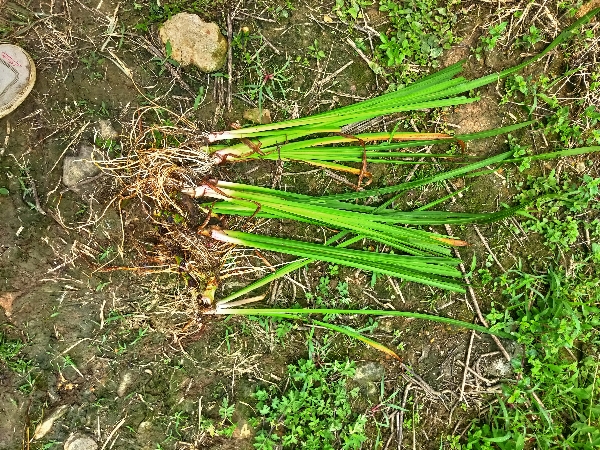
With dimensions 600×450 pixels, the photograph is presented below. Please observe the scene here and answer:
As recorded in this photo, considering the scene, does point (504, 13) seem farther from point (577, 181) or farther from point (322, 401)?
point (322, 401)

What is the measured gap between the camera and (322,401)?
2.21 metres

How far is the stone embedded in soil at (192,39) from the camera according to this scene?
6.98ft

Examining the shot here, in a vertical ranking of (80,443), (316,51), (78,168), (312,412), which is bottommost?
(80,443)

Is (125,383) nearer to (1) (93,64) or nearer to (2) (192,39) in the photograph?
(1) (93,64)

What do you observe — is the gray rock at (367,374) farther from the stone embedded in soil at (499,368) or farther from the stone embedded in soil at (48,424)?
the stone embedded in soil at (48,424)

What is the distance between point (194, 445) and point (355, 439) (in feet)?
2.46

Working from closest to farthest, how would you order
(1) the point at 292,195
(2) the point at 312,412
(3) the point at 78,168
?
(1) the point at 292,195, (3) the point at 78,168, (2) the point at 312,412

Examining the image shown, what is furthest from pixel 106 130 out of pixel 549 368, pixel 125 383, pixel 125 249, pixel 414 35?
pixel 549 368

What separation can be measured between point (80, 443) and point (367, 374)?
4.44 feet

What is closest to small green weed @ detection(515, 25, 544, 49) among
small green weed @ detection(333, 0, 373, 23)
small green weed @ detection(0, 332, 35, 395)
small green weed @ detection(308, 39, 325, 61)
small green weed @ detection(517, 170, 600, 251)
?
small green weed @ detection(517, 170, 600, 251)

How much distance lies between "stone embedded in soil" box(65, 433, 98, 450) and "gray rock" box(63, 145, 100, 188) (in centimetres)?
113

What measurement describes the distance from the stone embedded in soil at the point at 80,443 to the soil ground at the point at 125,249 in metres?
0.03

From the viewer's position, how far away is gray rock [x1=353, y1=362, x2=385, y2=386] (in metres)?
2.31

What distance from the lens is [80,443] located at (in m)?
2.13
